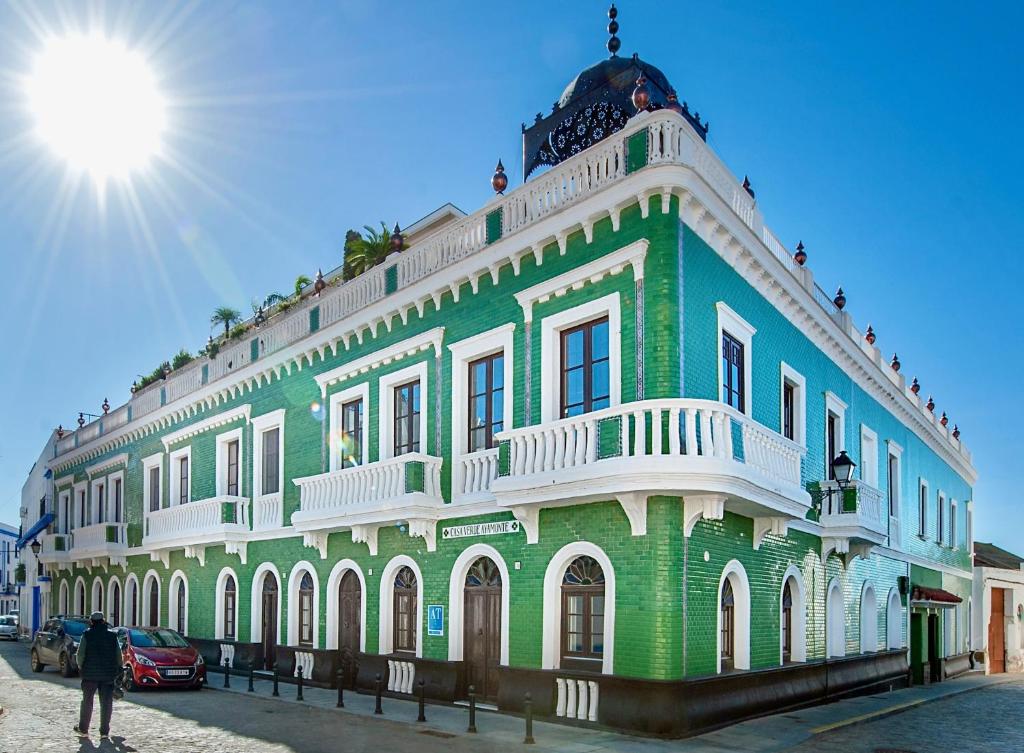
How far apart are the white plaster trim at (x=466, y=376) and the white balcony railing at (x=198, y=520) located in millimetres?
8927

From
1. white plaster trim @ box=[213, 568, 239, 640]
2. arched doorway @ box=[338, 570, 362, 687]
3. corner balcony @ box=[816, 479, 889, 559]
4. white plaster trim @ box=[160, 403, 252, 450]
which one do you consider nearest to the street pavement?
arched doorway @ box=[338, 570, 362, 687]

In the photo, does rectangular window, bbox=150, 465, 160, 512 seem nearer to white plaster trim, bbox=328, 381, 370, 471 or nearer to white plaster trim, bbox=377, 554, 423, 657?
white plaster trim, bbox=328, 381, 370, 471

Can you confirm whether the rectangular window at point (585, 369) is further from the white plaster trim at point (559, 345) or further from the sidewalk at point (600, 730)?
the sidewalk at point (600, 730)

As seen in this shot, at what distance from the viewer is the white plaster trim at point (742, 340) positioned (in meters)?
14.7

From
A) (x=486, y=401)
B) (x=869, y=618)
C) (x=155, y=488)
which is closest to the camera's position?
(x=486, y=401)

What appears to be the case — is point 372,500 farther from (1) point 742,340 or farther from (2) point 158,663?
(1) point 742,340

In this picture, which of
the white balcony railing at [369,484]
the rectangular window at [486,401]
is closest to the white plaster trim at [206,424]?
the white balcony railing at [369,484]

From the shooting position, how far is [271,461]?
75.5ft

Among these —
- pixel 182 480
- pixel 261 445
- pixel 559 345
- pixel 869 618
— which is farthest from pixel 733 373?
pixel 182 480

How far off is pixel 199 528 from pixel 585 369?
47.0 feet

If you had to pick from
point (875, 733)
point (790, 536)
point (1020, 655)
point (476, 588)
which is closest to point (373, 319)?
point (476, 588)

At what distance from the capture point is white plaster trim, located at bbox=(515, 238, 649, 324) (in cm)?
1358

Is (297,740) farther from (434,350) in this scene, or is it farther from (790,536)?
(790,536)

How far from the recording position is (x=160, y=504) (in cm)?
2825
